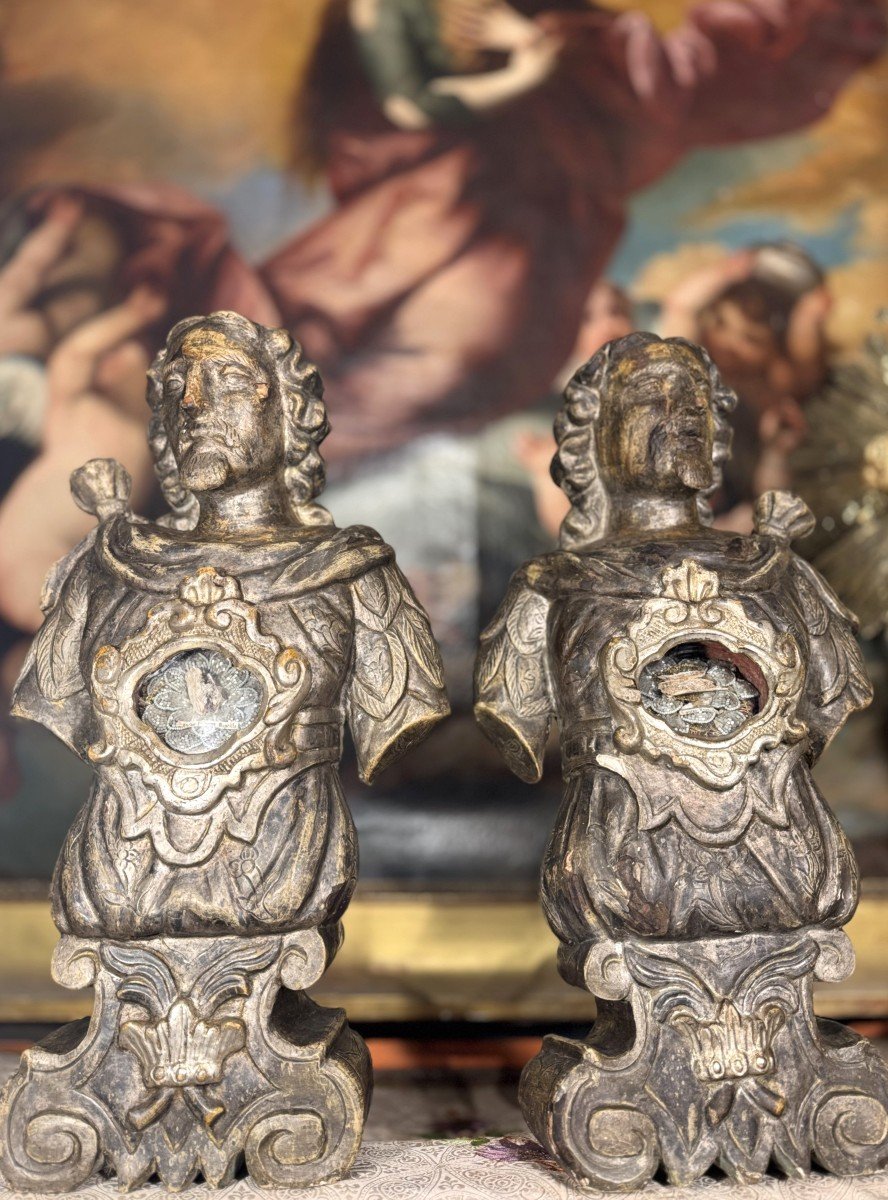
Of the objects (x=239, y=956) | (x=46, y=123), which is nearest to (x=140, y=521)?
(x=239, y=956)

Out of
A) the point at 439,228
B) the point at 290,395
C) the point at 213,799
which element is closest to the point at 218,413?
Result: the point at 290,395

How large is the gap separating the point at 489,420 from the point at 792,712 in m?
2.50

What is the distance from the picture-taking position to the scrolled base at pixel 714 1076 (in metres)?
3.20

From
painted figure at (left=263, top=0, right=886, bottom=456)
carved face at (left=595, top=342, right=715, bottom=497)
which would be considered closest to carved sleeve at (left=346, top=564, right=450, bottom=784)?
carved face at (left=595, top=342, right=715, bottom=497)

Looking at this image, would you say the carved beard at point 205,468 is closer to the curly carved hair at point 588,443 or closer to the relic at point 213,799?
the relic at point 213,799

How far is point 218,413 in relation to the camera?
3543mm

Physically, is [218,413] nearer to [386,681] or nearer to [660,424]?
[386,681]

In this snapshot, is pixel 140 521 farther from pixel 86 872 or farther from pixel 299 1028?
pixel 299 1028

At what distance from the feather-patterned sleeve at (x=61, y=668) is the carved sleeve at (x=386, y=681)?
0.60m

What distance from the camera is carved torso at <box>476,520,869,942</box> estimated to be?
3.31 meters

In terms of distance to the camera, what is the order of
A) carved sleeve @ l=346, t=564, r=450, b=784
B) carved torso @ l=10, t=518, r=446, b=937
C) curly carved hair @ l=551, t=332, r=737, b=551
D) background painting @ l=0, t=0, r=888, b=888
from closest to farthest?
carved torso @ l=10, t=518, r=446, b=937
carved sleeve @ l=346, t=564, r=450, b=784
curly carved hair @ l=551, t=332, r=737, b=551
background painting @ l=0, t=0, r=888, b=888

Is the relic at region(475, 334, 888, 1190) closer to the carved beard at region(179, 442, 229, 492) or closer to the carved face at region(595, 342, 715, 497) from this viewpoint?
the carved face at region(595, 342, 715, 497)

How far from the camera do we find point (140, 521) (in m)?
3.62

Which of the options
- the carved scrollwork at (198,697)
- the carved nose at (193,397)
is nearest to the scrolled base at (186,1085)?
the carved scrollwork at (198,697)
